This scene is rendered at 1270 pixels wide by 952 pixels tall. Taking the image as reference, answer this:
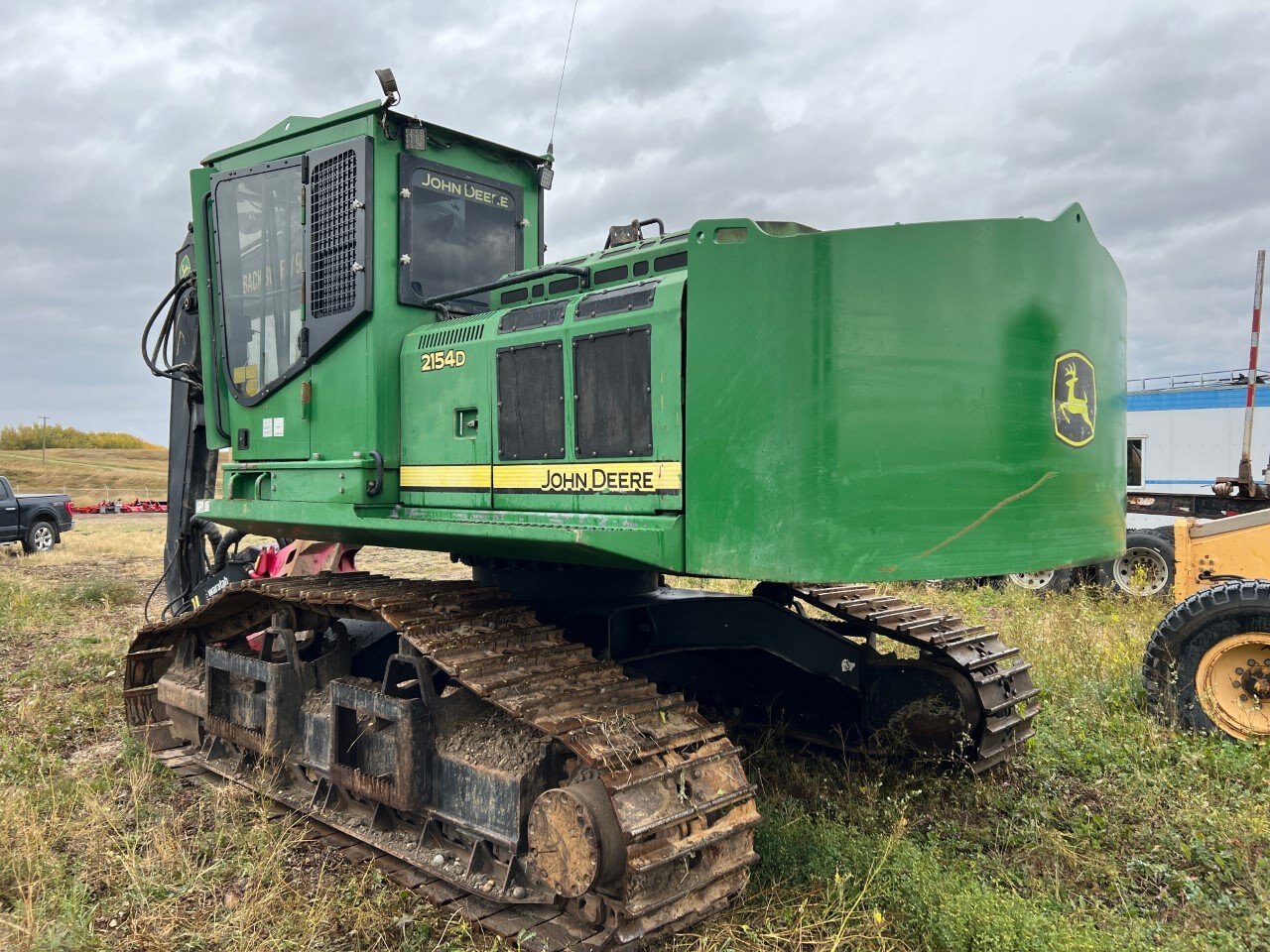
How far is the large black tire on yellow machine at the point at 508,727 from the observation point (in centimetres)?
354

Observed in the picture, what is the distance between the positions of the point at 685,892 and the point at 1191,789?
125 inches

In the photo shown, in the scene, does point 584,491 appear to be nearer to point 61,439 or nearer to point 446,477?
point 446,477

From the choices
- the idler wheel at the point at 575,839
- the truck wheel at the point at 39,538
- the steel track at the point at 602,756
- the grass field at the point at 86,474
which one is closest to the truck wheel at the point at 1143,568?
the steel track at the point at 602,756

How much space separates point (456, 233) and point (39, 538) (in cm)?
1908

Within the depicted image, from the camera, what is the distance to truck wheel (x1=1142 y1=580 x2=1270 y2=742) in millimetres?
5840

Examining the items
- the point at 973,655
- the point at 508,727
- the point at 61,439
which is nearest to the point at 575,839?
the point at 508,727

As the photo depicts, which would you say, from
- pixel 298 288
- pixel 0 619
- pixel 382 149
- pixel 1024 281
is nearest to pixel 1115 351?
pixel 1024 281

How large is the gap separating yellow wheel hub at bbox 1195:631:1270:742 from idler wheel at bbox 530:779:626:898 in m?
4.29

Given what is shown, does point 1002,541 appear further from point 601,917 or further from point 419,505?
point 419,505

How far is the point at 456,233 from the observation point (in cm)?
536

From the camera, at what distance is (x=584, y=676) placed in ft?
13.7

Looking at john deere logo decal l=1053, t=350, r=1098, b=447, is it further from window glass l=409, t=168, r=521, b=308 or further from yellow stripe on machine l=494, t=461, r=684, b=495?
window glass l=409, t=168, r=521, b=308

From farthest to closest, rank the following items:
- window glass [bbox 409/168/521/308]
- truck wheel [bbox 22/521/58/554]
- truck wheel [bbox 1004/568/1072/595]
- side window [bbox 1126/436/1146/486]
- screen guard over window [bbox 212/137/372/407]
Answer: truck wheel [bbox 22/521/58/554], truck wheel [bbox 1004/568/1072/595], side window [bbox 1126/436/1146/486], window glass [bbox 409/168/521/308], screen guard over window [bbox 212/137/372/407]

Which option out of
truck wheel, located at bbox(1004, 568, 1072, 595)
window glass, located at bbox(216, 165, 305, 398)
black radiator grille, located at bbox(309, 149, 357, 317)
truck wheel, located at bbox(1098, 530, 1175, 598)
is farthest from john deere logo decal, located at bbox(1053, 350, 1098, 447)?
truck wheel, located at bbox(1098, 530, 1175, 598)
